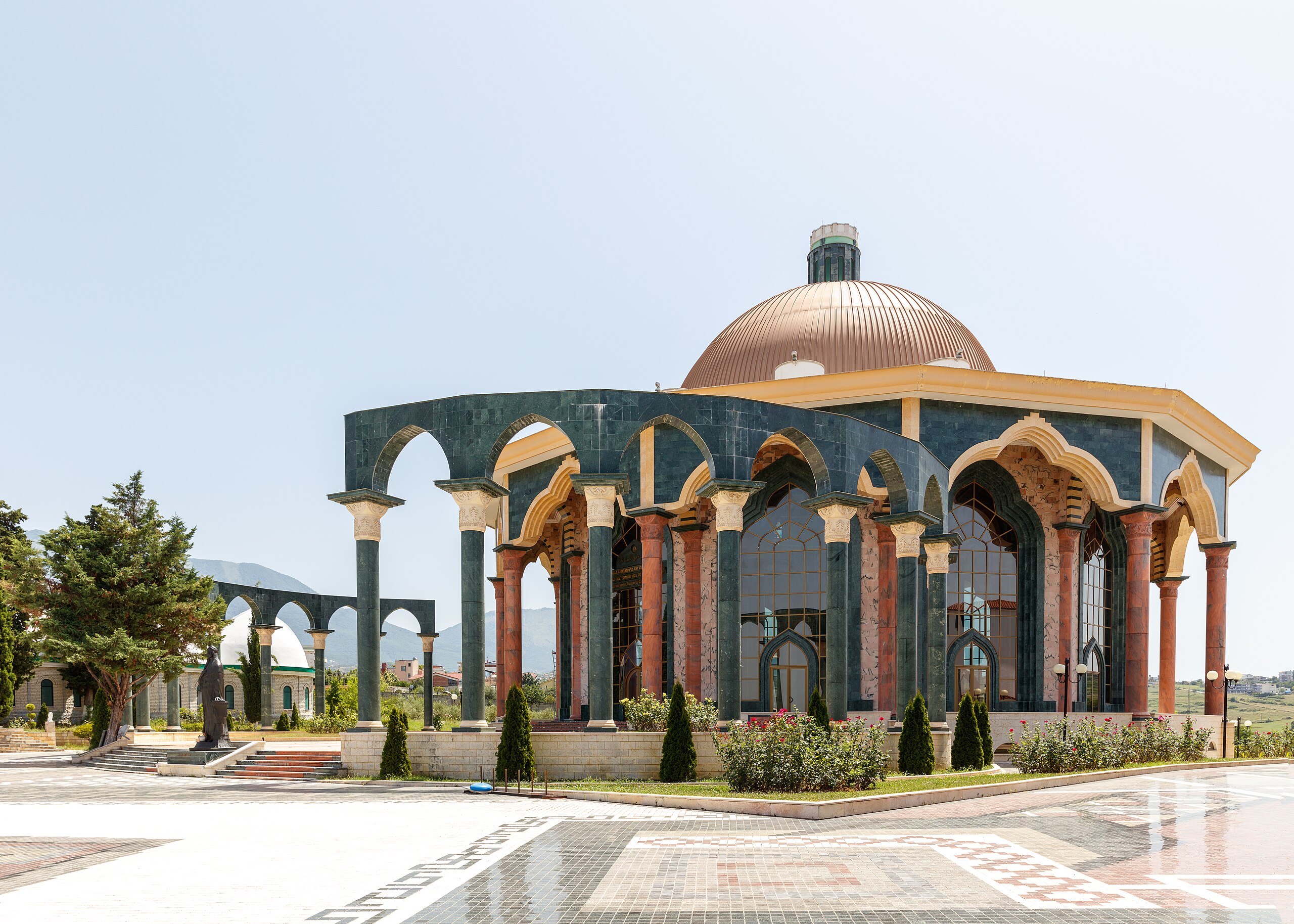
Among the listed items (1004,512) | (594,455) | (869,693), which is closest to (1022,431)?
(1004,512)

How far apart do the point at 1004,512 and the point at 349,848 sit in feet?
76.5

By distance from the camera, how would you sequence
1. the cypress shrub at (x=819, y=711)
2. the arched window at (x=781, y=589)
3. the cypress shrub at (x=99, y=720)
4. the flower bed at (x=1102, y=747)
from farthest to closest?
the cypress shrub at (x=99, y=720) → the arched window at (x=781, y=589) → the flower bed at (x=1102, y=747) → the cypress shrub at (x=819, y=711)

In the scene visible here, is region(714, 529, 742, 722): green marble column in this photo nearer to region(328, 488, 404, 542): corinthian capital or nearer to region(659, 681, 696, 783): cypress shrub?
region(659, 681, 696, 783): cypress shrub

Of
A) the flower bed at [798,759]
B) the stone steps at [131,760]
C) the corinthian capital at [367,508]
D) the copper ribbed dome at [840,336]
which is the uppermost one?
the copper ribbed dome at [840,336]

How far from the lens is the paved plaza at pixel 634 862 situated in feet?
28.3

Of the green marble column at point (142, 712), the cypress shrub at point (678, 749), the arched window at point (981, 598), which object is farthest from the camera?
the green marble column at point (142, 712)

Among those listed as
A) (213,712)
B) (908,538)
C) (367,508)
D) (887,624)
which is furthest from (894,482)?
(213,712)

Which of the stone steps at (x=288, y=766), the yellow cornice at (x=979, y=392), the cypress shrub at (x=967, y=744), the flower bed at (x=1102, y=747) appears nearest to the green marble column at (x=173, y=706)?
the stone steps at (x=288, y=766)

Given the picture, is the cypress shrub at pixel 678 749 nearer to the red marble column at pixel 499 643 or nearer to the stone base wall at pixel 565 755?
the stone base wall at pixel 565 755

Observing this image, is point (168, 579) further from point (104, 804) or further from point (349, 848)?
point (349, 848)

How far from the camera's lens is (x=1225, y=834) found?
42.8 feet

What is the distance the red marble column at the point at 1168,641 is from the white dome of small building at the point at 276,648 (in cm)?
4767

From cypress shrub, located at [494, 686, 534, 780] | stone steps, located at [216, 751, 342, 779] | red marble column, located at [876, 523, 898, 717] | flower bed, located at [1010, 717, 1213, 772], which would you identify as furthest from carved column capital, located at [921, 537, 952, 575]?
stone steps, located at [216, 751, 342, 779]

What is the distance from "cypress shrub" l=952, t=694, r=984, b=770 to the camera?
71.9 feet
